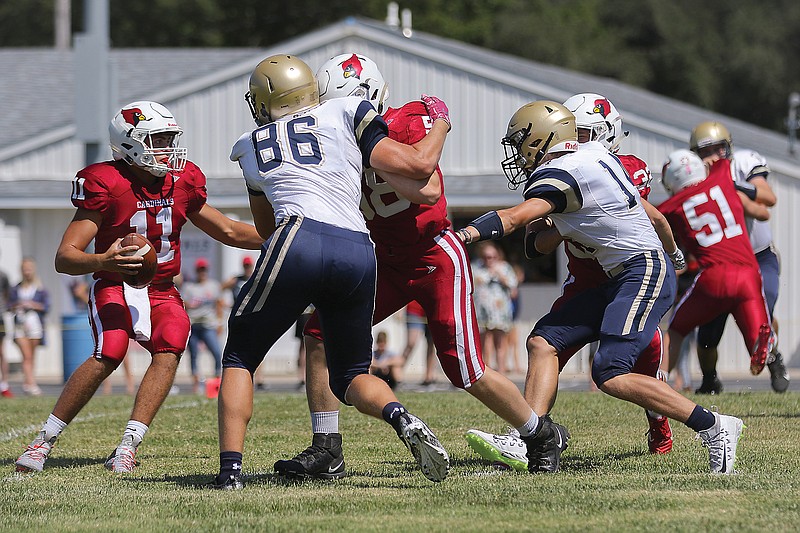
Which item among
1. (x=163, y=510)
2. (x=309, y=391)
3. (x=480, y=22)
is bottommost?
(x=163, y=510)

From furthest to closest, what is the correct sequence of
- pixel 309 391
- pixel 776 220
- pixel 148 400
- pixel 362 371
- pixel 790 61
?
pixel 790 61
pixel 776 220
pixel 148 400
pixel 309 391
pixel 362 371

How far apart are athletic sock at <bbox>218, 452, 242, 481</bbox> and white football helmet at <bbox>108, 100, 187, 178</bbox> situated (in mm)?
1768

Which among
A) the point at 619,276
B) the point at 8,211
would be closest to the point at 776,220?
the point at 8,211

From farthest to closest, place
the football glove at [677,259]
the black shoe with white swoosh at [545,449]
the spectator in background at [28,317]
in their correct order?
the spectator in background at [28,317]
the football glove at [677,259]
the black shoe with white swoosh at [545,449]

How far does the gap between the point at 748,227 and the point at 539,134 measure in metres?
4.84

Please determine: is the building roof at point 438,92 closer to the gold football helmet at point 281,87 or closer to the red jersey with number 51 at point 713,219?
the red jersey with number 51 at point 713,219

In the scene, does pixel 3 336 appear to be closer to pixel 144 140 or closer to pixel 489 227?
pixel 144 140

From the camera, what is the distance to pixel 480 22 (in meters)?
40.5

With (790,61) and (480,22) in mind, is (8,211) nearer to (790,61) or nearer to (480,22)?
(480,22)

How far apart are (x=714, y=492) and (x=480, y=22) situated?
36.3 metres

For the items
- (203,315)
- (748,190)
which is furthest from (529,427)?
(203,315)

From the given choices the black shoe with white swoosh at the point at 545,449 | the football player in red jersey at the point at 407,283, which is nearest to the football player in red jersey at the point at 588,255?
the black shoe with white swoosh at the point at 545,449

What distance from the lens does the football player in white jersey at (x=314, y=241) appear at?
5371mm

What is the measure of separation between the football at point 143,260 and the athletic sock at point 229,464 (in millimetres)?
1267
